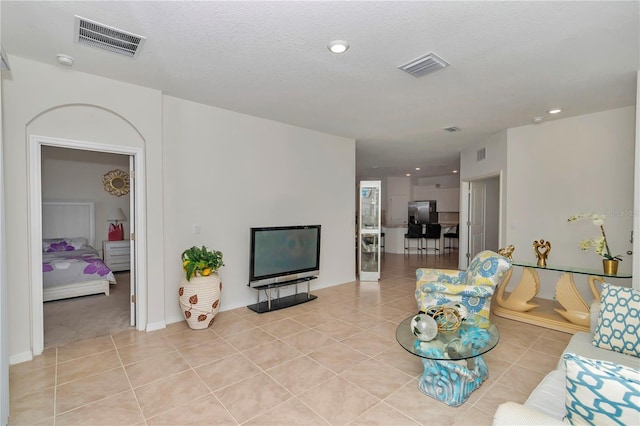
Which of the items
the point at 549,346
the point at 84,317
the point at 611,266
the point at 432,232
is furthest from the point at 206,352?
the point at 432,232

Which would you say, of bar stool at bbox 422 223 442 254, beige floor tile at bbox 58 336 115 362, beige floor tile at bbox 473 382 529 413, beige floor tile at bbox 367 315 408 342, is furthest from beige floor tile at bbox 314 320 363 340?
bar stool at bbox 422 223 442 254

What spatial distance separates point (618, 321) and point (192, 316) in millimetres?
3870

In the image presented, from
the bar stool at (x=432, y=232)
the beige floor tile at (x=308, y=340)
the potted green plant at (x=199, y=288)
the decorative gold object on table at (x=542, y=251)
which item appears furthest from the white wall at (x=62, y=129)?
the bar stool at (x=432, y=232)

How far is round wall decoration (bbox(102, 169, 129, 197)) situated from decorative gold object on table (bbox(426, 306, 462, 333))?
693cm

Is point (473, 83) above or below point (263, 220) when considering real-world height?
above

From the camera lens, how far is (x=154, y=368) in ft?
9.08

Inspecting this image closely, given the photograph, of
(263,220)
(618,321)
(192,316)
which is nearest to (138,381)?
(192,316)

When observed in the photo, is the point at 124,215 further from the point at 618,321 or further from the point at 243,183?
the point at 618,321

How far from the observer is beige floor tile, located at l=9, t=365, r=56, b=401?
2.39m

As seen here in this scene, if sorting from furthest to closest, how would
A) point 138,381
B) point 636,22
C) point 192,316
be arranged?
1. point 192,316
2. point 138,381
3. point 636,22

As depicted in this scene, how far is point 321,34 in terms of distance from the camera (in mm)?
2334

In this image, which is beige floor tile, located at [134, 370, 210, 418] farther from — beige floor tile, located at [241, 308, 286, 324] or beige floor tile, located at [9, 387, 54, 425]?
beige floor tile, located at [241, 308, 286, 324]

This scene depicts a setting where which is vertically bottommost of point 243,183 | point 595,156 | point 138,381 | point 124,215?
point 138,381

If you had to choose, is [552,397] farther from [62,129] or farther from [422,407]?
[62,129]
